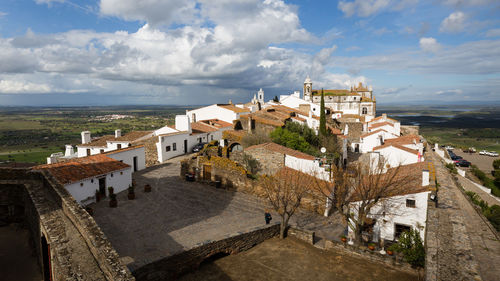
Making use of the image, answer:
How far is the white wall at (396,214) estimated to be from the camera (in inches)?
601

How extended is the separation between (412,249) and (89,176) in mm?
19209

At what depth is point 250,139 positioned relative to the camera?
3144 centimetres

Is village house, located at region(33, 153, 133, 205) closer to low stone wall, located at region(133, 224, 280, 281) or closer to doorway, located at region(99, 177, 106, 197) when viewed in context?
doorway, located at region(99, 177, 106, 197)

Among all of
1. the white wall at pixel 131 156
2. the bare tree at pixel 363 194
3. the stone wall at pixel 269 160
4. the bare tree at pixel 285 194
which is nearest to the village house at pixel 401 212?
the bare tree at pixel 363 194

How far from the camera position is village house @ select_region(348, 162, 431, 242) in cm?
1534

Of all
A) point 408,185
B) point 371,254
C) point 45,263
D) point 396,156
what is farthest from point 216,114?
point 45,263

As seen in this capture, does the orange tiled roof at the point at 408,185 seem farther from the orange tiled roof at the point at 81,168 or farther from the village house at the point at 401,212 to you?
the orange tiled roof at the point at 81,168

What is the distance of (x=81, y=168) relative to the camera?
1900cm

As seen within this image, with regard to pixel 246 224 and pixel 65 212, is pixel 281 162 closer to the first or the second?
pixel 246 224

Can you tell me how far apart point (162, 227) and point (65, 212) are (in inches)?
214

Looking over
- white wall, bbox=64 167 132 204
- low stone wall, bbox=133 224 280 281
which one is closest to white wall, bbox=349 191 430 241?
low stone wall, bbox=133 224 280 281

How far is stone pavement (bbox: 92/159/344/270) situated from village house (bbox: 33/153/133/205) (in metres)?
0.97

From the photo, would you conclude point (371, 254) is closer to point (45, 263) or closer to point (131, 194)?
point (45, 263)

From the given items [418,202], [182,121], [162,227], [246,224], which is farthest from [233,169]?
[182,121]
